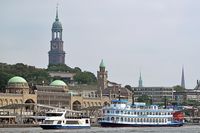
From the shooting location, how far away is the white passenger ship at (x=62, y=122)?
128375 millimetres

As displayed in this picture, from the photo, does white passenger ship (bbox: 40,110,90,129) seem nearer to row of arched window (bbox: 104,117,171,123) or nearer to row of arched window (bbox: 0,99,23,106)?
row of arched window (bbox: 104,117,171,123)

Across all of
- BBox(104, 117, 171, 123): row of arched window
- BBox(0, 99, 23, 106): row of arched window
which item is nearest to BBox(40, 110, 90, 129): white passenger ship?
BBox(104, 117, 171, 123): row of arched window

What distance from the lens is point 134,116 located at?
150m

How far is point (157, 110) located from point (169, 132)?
109 feet

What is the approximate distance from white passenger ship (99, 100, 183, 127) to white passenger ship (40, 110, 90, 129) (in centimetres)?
1404

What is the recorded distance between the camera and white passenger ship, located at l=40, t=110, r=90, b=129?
421ft

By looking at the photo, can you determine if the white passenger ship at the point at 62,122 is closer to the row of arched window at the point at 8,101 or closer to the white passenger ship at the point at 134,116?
the white passenger ship at the point at 134,116

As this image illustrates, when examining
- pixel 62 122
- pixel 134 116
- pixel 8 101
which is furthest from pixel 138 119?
pixel 8 101

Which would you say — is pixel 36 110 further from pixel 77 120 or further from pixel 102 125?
pixel 77 120

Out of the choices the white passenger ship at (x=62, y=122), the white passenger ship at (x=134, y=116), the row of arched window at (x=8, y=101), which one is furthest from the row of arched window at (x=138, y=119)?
the row of arched window at (x=8, y=101)

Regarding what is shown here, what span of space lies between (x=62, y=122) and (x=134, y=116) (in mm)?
24389

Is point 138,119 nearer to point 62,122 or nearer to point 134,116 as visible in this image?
point 134,116

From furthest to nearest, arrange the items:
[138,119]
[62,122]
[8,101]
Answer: [8,101] < [138,119] < [62,122]

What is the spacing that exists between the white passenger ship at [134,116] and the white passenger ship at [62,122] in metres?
14.0
